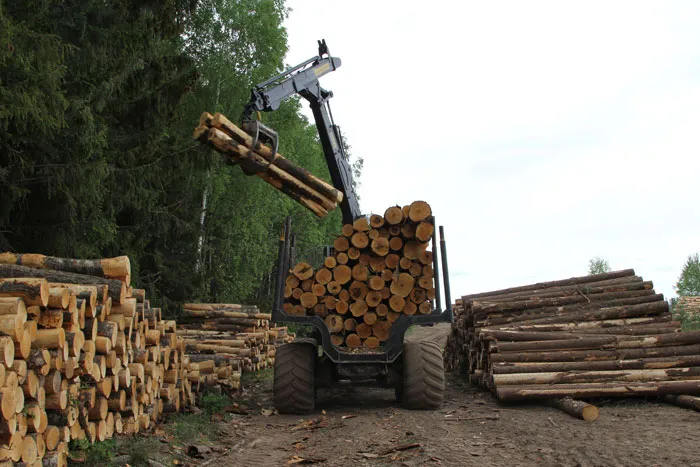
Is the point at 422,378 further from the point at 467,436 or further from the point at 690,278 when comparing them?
the point at 690,278

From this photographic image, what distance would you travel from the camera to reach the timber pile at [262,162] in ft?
30.9

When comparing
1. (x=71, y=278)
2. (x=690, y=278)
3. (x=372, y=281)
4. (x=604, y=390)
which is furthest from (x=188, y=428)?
(x=690, y=278)

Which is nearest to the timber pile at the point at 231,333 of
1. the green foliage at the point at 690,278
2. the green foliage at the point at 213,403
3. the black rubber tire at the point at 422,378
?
the green foliage at the point at 213,403

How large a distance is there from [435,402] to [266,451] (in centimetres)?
304

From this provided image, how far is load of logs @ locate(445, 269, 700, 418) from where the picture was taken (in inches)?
375

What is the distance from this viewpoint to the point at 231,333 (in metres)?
14.8

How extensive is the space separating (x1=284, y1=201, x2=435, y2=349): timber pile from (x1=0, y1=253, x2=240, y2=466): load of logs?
216 centimetres

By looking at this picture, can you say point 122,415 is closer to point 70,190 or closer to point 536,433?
point 536,433

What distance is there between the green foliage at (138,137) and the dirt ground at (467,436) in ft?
17.5

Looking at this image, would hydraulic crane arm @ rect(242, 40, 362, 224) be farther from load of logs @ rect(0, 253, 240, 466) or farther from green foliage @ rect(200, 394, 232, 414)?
load of logs @ rect(0, 253, 240, 466)

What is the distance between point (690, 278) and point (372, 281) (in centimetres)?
4798

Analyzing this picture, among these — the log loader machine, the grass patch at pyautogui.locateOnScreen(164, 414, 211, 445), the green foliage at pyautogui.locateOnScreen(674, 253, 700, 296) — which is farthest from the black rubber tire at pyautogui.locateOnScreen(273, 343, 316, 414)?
the green foliage at pyautogui.locateOnScreen(674, 253, 700, 296)

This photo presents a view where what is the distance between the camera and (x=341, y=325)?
9.82 metres

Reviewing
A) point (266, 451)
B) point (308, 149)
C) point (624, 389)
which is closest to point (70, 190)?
point (266, 451)
